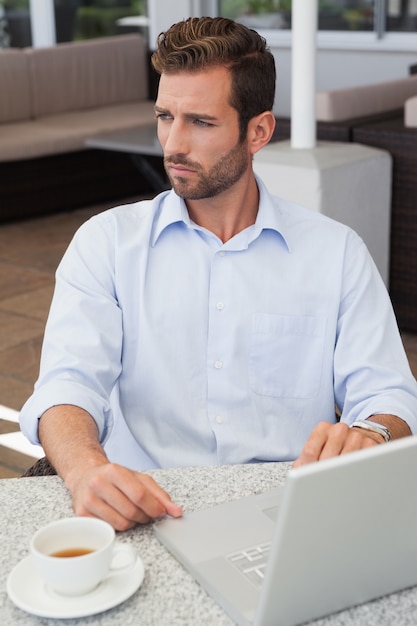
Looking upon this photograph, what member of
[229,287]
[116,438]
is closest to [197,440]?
[116,438]

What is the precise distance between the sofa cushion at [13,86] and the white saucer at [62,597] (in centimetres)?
552

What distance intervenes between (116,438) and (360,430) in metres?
0.44

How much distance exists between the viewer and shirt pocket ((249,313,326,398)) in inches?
62.6

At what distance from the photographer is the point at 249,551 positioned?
1085mm

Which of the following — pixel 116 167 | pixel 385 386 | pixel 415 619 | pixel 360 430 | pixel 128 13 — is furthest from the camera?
pixel 128 13

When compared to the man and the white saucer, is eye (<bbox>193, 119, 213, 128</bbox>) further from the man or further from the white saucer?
the white saucer

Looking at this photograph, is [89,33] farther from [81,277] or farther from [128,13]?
[81,277]

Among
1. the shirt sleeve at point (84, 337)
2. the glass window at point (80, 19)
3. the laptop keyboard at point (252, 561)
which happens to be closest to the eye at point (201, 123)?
the shirt sleeve at point (84, 337)

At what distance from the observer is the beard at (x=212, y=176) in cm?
152

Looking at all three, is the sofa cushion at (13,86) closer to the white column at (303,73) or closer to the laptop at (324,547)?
the white column at (303,73)

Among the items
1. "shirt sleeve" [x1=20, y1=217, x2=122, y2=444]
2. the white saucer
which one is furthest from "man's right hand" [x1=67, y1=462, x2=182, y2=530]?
"shirt sleeve" [x1=20, y1=217, x2=122, y2=444]

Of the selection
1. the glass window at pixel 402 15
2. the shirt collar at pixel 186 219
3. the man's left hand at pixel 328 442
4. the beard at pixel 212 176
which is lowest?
the man's left hand at pixel 328 442

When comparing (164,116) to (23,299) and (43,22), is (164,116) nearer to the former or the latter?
Answer: (23,299)

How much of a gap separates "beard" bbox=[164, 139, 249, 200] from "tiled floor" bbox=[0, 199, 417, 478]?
1.42 meters
